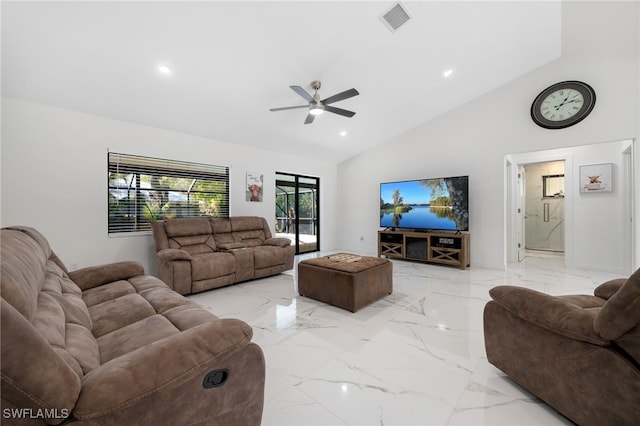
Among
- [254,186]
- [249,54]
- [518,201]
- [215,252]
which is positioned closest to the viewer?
[249,54]

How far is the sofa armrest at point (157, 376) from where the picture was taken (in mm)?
771

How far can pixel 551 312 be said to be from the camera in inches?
51.4

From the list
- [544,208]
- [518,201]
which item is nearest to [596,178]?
[518,201]

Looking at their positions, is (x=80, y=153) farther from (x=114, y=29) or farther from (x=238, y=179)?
(x=238, y=179)

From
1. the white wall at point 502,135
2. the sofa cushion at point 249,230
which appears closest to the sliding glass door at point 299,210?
the white wall at point 502,135

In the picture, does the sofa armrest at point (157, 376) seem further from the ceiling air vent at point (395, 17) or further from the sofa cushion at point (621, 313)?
the ceiling air vent at point (395, 17)

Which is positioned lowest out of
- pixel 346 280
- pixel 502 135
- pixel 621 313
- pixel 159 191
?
pixel 346 280

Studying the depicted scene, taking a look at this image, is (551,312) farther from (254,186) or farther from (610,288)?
(254,186)

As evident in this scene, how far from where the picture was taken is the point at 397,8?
260 cm

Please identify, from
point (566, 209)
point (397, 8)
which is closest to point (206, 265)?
point (397, 8)

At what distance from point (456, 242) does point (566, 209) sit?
87.0 inches

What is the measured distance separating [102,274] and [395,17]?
143 inches

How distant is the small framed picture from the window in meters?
6.26

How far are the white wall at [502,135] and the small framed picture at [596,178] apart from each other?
489 mm
